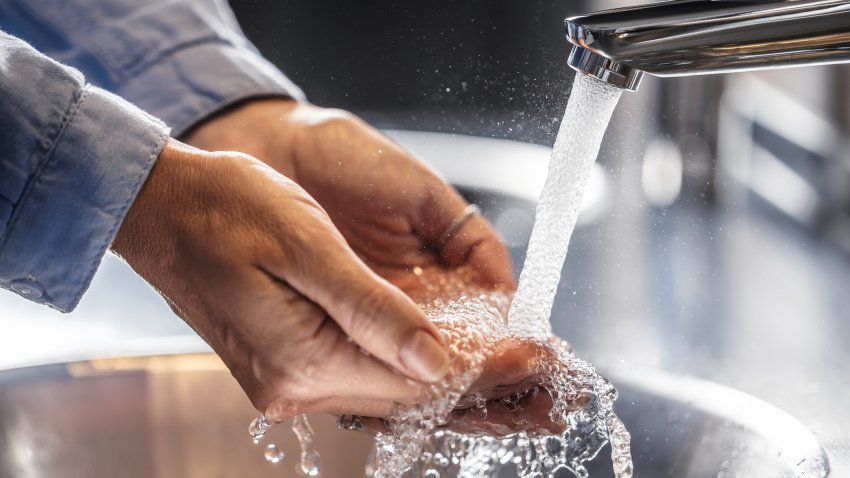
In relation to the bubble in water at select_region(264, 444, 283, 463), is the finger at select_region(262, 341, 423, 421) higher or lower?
higher

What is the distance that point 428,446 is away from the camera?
41cm

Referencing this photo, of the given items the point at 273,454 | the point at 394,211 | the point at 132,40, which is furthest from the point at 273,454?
the point at 132,40

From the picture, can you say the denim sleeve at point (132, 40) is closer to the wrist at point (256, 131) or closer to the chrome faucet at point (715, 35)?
the wrist at point (256, 131)

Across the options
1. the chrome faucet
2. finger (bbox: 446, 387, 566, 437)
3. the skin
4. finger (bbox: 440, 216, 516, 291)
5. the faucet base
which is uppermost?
the chrome faucet

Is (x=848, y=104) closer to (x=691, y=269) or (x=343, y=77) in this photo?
(x=691, y=269)

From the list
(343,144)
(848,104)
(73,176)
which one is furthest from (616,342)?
(848,104)

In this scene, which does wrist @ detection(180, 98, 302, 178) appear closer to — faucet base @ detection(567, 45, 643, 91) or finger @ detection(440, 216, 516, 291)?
finger @ detection(440, 216, 516, 291)

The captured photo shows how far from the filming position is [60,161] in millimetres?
314

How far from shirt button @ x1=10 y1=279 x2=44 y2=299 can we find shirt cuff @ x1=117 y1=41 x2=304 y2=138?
0.55 feet

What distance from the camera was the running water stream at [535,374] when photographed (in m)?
0.31

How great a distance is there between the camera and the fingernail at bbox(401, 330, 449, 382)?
0.90 feet

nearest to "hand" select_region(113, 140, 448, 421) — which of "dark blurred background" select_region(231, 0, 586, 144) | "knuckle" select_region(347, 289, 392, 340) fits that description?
"knuckle" select_region(347, 289, 392, 340)

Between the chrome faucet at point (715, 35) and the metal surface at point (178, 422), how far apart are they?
185mm

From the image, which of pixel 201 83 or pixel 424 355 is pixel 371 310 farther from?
pixel 201 83
